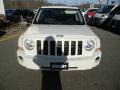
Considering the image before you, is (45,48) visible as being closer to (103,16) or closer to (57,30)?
(57,30)

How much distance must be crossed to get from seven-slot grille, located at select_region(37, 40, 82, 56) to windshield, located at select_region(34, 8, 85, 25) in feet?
6.05

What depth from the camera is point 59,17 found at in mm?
7859

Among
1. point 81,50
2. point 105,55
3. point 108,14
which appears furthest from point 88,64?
point 108,14

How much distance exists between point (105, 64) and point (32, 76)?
2483 mm

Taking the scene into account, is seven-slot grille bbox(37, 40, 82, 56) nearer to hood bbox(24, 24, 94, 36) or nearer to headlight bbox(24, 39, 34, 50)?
headlight bbox(24, 39, 34, 50)

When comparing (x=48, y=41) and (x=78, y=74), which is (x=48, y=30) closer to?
(x=48, y=41)

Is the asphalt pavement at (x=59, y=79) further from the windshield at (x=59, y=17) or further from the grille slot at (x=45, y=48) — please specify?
the windshield at (x=59, y=17)

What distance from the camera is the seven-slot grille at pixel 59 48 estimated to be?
589cm

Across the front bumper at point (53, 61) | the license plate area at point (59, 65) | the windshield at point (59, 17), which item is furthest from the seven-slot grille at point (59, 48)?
the windshield at point (59, 17)

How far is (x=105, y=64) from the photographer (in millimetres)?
8055

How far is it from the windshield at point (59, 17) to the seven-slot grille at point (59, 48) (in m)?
1.84

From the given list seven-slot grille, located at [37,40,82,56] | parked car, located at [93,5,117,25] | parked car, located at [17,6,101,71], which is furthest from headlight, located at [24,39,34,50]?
parked car, located at [93,5,117,25]

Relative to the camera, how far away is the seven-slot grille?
5.89 m

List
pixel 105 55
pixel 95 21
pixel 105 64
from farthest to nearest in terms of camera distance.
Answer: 1. pixel 95 21
2. pixel 105 55
3. pixel 105 64
